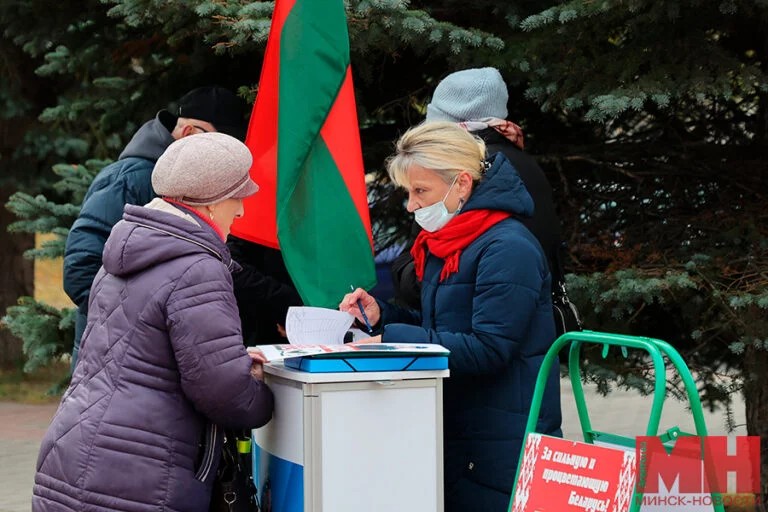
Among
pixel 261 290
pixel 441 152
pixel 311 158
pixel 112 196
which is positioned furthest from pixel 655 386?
pixel 112 196

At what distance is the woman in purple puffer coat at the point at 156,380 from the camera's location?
9.27 feet

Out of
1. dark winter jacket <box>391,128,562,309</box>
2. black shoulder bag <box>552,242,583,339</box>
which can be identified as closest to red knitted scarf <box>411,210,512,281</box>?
black shoulder bag <box>552,242,583,339</box>

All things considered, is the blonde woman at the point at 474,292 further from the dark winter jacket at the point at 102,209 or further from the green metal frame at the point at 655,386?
the dark winter jacket at the point at 102,209

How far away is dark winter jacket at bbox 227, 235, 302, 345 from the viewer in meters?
4.45

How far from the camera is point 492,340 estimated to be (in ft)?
10.3

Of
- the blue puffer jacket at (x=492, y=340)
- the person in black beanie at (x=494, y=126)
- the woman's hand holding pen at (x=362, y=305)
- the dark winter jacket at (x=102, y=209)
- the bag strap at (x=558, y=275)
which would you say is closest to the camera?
the blue puffer jacket at (x=492, y=340)

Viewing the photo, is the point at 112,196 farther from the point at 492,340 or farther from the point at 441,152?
the point at 492,340

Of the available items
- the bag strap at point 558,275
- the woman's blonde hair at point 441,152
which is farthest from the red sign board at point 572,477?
the bag strap at point 558,275

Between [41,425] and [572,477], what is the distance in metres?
8.25

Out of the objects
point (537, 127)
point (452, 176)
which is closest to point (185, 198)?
point (452, 176)

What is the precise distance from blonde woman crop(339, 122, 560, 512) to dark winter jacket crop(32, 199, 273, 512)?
1.84ft

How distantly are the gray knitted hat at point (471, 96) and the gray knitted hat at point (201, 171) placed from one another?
112cm

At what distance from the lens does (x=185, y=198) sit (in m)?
3.04

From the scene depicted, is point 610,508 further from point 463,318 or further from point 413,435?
point 463,318
